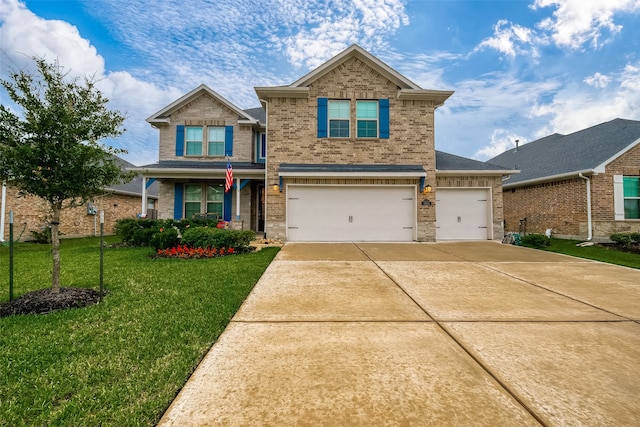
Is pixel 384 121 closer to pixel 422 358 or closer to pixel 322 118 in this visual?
pixel 322 118

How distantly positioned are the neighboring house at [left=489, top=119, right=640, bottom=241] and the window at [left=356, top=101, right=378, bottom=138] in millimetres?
8820

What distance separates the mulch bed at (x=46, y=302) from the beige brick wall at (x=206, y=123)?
1001 centimetres

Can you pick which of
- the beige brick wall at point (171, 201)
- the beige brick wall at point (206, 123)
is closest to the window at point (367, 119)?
the beige brick wall at point (206, 123)

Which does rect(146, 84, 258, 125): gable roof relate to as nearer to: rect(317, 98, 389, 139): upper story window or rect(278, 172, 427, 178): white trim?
rect(317, 98, 389, 139): upper story window

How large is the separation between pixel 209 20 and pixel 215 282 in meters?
11.0

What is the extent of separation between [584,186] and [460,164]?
5.23 metres

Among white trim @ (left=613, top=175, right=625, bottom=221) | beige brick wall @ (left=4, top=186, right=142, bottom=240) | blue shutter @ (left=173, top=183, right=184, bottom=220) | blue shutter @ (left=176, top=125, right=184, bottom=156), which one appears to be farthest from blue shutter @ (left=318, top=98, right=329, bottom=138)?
white trim @ (left=613, top=175, right=625, bottom=221)

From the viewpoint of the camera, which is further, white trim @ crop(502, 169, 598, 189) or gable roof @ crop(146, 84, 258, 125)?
gable roof @ crop(146, 84, 258, 125)

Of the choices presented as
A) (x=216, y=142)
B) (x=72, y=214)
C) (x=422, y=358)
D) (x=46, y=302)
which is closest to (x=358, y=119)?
(x=216, y=142)

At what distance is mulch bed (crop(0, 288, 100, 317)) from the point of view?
11.7ft

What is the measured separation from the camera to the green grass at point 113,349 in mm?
1743

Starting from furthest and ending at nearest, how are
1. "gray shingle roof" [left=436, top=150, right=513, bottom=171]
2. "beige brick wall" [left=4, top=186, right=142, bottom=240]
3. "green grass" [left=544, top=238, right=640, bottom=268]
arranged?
"beige brick wall" [left=4, top=186, right=142, bottom=240]
"gray shingle roof" [left=436, top=150, right=513, bottom=171]
"green grass" [left=544, top=238, right=640, bottom=268]

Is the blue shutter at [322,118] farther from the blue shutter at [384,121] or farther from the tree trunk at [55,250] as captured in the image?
the tree trunk at [55,250]

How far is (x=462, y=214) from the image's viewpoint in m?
12.1
